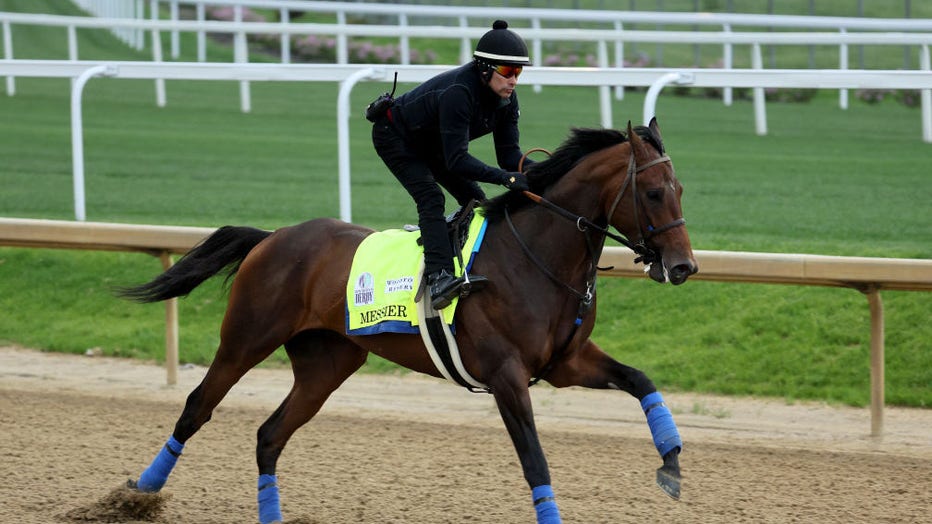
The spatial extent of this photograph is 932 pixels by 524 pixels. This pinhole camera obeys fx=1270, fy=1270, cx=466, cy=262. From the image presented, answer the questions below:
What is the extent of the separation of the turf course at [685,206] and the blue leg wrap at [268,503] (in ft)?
7.16

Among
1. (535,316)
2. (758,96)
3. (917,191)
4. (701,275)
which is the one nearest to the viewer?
(535,316)

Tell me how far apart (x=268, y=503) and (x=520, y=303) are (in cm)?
142

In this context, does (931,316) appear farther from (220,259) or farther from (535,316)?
(220,259)

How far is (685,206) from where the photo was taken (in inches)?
396

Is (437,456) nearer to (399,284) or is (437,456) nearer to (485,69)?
(399,284)

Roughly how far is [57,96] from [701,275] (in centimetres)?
1218

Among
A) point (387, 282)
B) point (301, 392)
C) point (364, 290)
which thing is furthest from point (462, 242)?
point (301, 392)

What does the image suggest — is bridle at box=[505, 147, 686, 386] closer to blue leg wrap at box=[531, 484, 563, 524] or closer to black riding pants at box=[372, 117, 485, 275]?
black riding pants at box=[372, 117, 485, 275]

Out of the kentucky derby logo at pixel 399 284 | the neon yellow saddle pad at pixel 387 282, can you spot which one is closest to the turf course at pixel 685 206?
the neon yellow saddle pad at pixel 387 282

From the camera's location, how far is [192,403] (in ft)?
18.5

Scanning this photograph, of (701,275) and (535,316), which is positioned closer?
(535,316)

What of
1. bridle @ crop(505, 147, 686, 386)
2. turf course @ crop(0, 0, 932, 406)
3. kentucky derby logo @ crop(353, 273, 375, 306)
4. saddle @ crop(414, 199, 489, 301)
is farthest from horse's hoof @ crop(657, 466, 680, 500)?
turf course @ crop(0, 0, 932, 406)

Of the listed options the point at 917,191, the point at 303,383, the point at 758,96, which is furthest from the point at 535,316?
the point at 758,96

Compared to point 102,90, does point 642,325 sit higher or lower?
lower
